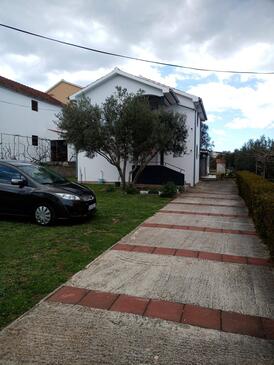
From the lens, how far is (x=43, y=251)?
5.64 m

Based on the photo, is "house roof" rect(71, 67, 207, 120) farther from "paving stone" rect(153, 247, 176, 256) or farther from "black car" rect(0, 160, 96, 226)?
"paving stone" rect(153, 247, 176, 256)

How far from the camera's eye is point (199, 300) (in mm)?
3836

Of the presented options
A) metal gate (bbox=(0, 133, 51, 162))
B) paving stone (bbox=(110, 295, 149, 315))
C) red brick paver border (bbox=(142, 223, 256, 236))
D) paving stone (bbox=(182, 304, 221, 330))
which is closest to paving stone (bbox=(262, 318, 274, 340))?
paving stone (bbox=(182, 304, 221, 330))

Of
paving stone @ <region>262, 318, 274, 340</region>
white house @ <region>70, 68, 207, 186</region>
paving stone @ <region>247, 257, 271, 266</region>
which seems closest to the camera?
paving stone @ <region>262, 318, 274, 340</region>

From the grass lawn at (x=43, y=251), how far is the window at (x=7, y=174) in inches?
40.2

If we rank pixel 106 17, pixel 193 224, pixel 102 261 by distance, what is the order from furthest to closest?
pixel 106 17
pixel 193 224
pixel 102 261

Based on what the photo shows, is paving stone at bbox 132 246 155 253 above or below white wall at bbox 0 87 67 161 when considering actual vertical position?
below

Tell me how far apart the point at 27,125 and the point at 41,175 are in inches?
815

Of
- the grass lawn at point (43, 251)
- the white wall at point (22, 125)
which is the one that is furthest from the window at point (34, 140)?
the grass lawn at point (43, 251)

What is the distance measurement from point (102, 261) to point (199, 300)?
1893 millimetres

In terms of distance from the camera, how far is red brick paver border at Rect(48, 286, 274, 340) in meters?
3.24

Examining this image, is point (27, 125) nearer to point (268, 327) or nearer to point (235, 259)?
point (235, 259)

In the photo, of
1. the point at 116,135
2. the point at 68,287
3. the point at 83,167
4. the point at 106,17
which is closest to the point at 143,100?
the point at 116,135

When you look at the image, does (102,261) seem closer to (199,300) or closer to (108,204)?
(199,300)
